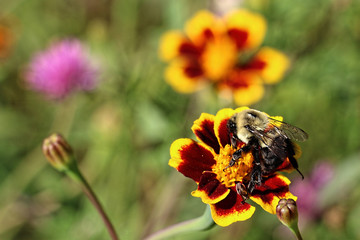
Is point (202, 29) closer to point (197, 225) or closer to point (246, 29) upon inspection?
point (246, 29)

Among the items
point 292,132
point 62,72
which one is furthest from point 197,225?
point 62,72

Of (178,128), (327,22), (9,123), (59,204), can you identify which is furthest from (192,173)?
(9,123)

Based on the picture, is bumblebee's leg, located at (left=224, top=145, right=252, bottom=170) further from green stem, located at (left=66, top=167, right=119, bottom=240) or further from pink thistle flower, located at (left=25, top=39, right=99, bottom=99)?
pink thistle flower, located at (left=25, top=39, right=99, bottom=99)

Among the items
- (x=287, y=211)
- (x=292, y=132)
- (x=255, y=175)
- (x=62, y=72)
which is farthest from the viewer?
(x=62, y=72)

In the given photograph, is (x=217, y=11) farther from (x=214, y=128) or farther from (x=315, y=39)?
(x=214, y=128)

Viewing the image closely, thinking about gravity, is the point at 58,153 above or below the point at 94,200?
above

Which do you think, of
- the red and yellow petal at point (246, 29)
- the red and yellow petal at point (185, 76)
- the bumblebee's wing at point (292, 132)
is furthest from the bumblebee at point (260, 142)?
the red and yellow petal at point (246, 29)
